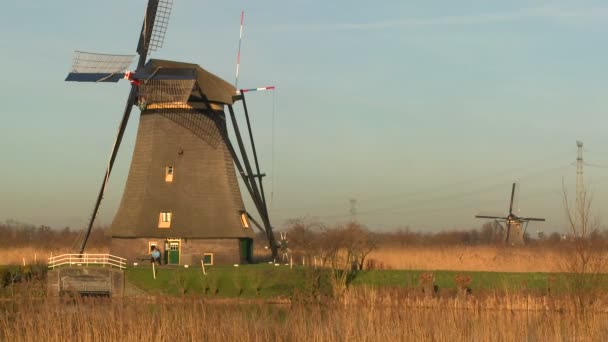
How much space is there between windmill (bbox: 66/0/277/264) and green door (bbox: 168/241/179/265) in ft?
0.10

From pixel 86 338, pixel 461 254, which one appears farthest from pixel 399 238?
pixel 86 338

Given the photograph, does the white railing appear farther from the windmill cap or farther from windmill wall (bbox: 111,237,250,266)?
the windmill cap

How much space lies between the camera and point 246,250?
2962 centimetres

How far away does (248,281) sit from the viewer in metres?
23.9

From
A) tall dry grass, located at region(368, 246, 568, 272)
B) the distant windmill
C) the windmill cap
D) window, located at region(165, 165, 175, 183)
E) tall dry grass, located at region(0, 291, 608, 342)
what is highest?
the windmill cap

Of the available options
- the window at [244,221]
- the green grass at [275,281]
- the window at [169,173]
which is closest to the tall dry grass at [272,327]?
the green grass at [275,281]

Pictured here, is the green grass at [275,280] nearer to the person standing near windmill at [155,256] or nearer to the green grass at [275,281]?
the green grass at [275,281]

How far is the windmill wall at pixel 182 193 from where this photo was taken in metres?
27.7

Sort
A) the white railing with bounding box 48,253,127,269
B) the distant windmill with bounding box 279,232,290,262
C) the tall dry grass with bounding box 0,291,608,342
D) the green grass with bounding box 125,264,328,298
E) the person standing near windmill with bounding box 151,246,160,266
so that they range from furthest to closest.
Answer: the distant windmill with bounding box 279,232,290,262 < the person standing near windmill with bounding box 151,246,160,266 < the white railing with bounding box 48,253,127,269 < the green grass with bounding box 125,264,328,298 < the tall dry grass with bounding box 0,291,608,342

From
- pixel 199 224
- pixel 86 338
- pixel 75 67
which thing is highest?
pixel 75 67

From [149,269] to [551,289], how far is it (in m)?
11.3

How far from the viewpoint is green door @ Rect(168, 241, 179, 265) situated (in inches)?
1094

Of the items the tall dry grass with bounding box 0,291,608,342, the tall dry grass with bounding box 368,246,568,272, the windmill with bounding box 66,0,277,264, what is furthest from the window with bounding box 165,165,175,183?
the tall dry grass with bounding box 0,291,608,342

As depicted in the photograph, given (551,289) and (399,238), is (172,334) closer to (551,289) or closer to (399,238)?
(551,289)
